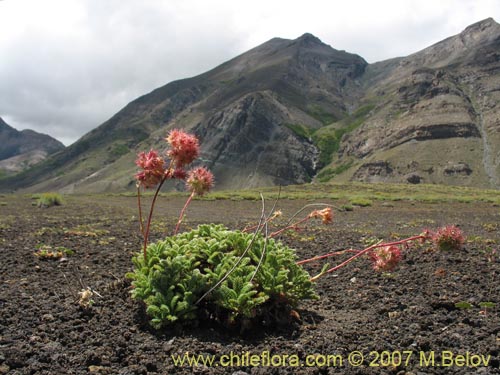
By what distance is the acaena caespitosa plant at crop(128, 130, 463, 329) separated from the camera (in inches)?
174

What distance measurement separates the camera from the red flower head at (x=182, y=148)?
14.9ft

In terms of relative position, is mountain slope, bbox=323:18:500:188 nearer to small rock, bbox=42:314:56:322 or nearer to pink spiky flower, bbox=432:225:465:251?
pink spiky flower, bbox=432:225:465:251

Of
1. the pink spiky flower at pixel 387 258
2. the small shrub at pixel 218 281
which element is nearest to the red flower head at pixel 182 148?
the small shrub at pixel 218 281

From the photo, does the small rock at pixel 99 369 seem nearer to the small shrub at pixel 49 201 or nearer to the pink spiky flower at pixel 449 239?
the pink spiky flower at pixel 449 239

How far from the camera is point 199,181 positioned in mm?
5074

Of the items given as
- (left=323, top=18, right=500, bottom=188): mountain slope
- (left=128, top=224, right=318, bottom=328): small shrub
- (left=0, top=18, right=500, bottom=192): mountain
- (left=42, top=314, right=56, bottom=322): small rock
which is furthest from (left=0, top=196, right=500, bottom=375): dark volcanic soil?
(left=323, top=18, right=500, bottom=188): mountain slope

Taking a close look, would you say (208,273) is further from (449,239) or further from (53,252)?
(53,252)

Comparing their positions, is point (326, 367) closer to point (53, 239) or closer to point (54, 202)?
point (53, 239)

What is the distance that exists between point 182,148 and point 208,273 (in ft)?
4.37

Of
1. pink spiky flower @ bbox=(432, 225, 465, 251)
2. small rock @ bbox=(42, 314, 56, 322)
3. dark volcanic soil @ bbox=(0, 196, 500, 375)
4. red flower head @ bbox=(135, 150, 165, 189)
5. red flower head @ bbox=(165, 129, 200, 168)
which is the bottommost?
dark volcanic soil @ bbox=(0, 196, 500, 375)

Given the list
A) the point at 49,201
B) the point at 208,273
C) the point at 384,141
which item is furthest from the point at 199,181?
the point at 384,141

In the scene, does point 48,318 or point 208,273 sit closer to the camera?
point 48,318

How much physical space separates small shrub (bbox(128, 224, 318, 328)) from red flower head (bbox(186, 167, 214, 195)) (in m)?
0.59

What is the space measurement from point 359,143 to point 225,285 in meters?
172
